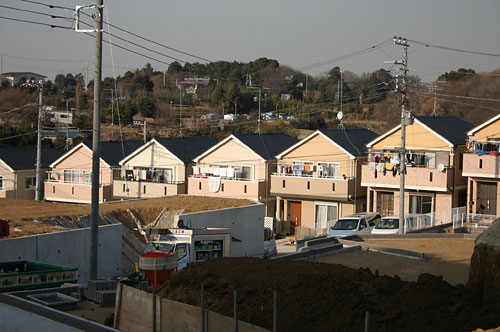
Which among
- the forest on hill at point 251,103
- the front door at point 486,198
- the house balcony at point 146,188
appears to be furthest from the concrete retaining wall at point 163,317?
the forest on hill at point 251,103

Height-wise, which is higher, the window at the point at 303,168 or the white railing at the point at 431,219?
the window at the point at 303,168

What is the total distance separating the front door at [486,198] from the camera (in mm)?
35969

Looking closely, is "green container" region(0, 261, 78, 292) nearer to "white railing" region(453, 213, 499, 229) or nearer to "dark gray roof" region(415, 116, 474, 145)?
"white railing" region(453, 213, 499, 229)

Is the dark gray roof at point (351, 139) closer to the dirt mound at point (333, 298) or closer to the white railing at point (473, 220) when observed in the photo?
the white railing at point (473, 220)

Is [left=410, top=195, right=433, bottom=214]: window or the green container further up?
[left=410, top=195, right=433, bottom=214]: window

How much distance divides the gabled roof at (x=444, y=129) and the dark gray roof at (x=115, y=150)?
18284 millimetres

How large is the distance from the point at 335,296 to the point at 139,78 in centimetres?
10022

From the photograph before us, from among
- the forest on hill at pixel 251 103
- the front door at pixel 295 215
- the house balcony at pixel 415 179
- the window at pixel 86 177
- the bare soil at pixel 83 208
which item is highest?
the forest on hill at pixel 251 103

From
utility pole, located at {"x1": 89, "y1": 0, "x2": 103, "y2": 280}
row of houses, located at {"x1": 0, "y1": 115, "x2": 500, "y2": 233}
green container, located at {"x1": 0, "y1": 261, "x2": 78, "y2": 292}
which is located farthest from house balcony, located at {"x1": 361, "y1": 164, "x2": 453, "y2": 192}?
green container, located at {"x1": 0, "y1": 261, "x2": 78, "y2": 292}

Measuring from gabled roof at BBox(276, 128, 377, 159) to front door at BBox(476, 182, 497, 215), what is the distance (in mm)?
7785

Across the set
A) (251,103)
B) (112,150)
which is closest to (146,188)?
(112,150)

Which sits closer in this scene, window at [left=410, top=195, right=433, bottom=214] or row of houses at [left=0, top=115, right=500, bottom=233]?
row of houses at [left=0, top=115, right=500, bottom=233]

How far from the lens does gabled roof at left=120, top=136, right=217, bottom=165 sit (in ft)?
152

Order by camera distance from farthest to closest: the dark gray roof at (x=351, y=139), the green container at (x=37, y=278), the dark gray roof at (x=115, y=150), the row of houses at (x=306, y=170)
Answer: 1. the dark gray roof at (x=115, y=150)
2. the dark gray roof at (x=351, y=139)
3. the row of houses at (x=306, y=170)
4. the green container at (x=37, y=278)
